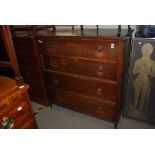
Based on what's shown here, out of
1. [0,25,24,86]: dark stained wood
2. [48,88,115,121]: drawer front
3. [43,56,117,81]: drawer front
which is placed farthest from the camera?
[48,88,115,121]: drawer front

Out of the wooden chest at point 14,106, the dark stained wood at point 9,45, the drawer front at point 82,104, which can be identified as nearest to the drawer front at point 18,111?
the wooden chest at point 14,106

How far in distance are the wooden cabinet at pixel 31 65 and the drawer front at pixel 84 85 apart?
0.67 feet

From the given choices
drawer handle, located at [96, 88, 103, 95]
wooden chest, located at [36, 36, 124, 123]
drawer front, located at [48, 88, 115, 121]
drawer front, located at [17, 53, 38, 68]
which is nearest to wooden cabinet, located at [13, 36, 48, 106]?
drawer front, located at [17, 53, 38, 68]

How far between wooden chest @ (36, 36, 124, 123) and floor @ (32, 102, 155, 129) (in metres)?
0.13

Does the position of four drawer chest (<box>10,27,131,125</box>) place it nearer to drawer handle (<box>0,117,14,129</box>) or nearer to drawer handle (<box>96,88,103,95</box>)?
drawer handle (<box>96,88,103,95</box>)

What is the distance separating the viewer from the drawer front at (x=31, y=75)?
95.3 inches

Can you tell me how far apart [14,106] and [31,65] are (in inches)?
54.2

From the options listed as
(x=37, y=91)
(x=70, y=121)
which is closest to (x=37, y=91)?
(x=37, y=91)

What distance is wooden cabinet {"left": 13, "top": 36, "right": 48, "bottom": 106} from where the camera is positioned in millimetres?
2230

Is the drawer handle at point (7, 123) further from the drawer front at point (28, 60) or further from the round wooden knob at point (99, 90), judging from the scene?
the drawer front at point (28, 60)

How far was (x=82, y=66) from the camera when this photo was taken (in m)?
1.92

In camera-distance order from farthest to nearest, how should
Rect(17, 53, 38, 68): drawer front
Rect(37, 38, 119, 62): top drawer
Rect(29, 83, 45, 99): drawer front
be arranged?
Rect(29, 83, 45, 99): drawer front < Rect(17, 53, 38, 68): drawer front < Rect(37, 38, 119, 62): top drawer
